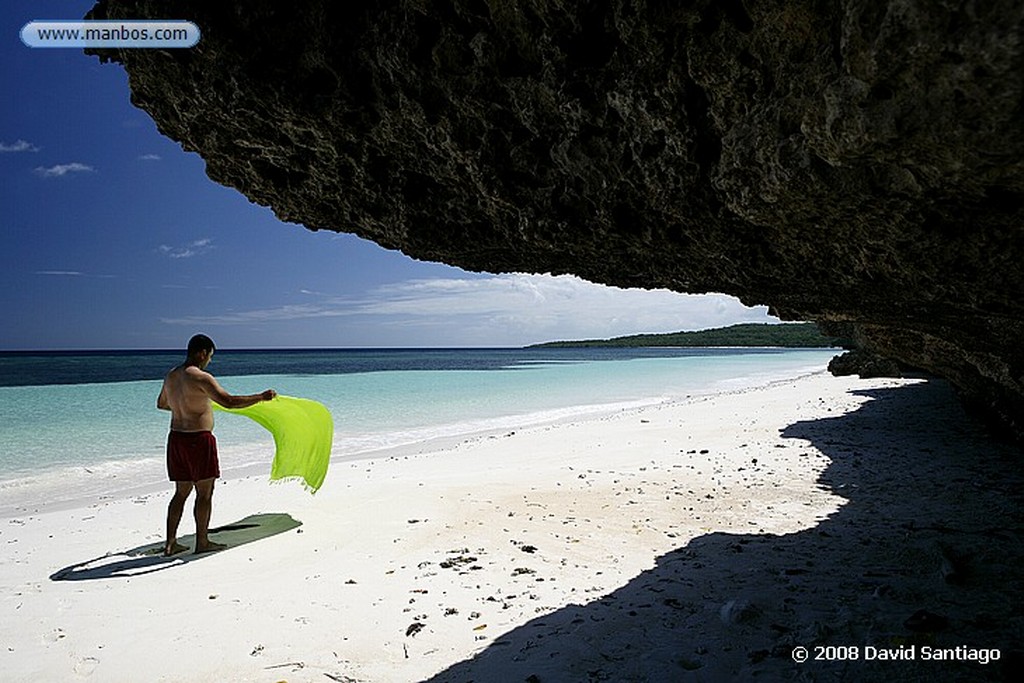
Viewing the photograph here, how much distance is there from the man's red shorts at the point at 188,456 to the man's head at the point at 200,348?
714mm

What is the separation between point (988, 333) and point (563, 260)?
8.94 feet

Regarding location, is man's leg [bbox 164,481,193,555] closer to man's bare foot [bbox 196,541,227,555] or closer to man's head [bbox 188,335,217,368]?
man's bare foot [bbox 196,541,227,555]

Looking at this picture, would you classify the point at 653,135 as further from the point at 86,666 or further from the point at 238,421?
the point at 238,421

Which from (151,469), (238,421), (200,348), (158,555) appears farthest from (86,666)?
(238,421)

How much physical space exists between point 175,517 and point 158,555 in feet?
1.40

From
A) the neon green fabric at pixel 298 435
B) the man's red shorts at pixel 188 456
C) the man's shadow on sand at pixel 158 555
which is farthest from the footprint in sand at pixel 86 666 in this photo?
the neon green fabric at pixel 298 435

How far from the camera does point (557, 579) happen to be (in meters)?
4.81

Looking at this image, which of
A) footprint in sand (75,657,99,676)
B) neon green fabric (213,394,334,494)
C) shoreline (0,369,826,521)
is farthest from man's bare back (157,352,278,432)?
shoreline (0,369,826,521)

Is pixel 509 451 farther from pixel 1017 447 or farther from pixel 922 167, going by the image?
pixel 922 167

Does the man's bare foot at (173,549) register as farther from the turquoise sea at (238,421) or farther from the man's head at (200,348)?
the turquoise sea at (238,421)

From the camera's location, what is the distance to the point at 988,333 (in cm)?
399

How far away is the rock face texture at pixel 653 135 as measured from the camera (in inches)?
74.9

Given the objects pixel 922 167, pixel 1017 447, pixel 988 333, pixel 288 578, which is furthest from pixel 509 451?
pixel 922 167

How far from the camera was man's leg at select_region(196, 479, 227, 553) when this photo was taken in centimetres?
598
